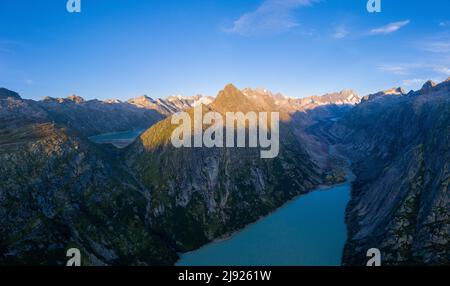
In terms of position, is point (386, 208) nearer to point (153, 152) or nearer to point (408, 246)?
point (408, 246)

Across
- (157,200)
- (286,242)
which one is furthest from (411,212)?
(157,200)

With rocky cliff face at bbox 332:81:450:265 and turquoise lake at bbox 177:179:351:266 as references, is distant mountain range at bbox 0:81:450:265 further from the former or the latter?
turquoise lake at bbox 177:179:351:266

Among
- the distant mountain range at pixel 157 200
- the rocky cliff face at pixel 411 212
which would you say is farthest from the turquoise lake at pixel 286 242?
the rocky cliff face at pixel 411 212

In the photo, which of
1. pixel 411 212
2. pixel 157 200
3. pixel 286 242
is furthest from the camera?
pixel 157 200

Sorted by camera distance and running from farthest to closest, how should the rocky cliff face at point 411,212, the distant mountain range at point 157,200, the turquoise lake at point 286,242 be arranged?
the turquoise lake at point 286,242 → the distant mountain range at point 157,200 → the rocky cliff face at point 411,212

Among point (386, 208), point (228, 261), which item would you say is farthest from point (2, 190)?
point (386, 208)

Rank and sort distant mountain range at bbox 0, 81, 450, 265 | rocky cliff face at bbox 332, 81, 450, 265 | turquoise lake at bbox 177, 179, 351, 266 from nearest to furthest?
rocky cliff face at bbox 332, 81, 450, 265
distant mountain range at bbox 0, 81, 450, 265
turquoise lake at bbox 177, 179, 351, 266

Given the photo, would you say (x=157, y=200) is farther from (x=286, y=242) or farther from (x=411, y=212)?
(x=411, y=212)

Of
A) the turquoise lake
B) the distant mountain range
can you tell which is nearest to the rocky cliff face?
the distant mountain range

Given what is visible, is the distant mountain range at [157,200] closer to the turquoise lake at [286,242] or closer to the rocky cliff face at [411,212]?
the rocky cliff face at [411,212]
